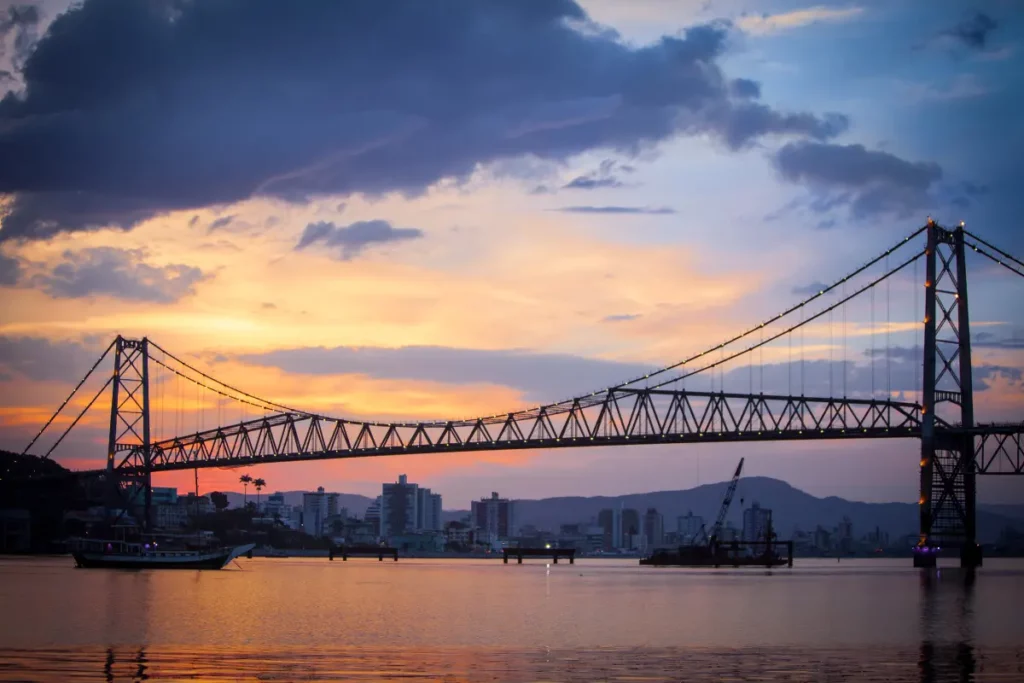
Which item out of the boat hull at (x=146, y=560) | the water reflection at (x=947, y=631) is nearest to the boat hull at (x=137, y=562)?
the boat hull at (x=146, y=560)

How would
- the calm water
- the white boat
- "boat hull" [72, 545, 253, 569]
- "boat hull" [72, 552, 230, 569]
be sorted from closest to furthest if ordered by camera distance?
the calm water < "boat hull" [72, 545, 253, 569] < "boat hull" [72, 552, 230, 569] < the white boat

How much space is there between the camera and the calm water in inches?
1462

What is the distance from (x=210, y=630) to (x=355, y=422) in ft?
384

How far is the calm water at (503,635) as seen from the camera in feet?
122

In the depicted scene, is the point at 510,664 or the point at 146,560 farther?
the point at 146,560

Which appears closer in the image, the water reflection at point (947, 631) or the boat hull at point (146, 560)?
the water reflection at point (947, 631)

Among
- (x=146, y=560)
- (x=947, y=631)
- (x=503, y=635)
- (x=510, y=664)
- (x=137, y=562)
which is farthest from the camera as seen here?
(x=137, y=562)

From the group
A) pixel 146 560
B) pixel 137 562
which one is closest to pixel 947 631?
pixel 146 560

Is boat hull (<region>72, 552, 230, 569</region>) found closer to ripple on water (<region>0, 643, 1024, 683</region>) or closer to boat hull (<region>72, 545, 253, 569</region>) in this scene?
boat hull (<region>72, 545, 253, 569</region>)

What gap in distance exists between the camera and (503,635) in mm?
51875

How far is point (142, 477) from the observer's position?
17038 centimetres

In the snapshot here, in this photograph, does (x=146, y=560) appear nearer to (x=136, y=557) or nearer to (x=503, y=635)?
(x=136, y=557)

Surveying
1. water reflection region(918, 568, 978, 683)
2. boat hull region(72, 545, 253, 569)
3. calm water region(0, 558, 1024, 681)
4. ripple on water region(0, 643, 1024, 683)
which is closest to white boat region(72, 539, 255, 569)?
boat hull region(72, 545, 253, 569)

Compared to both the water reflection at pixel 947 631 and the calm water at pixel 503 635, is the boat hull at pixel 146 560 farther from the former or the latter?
the water reflection at pixel 947 631
